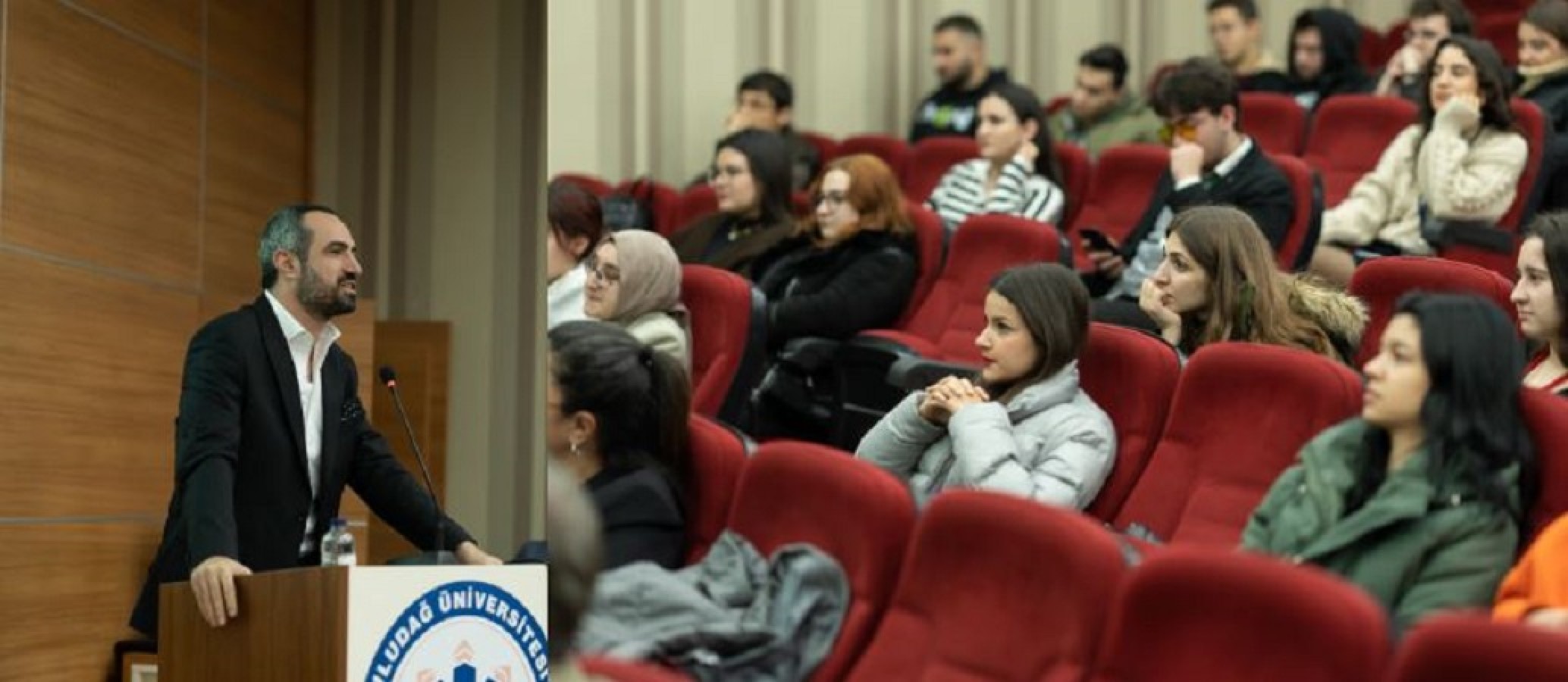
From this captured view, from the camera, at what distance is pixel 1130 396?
874 mm

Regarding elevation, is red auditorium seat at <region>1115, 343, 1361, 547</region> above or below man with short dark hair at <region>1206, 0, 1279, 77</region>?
below

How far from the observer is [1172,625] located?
1.96 ft

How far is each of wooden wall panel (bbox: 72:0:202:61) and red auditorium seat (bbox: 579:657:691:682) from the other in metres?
0.62

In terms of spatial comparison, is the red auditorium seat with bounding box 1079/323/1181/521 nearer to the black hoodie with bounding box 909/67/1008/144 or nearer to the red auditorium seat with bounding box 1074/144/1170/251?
the red auditorium seat with bounding box 1074/144/1170/251

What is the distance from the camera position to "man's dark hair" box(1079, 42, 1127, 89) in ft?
5.88

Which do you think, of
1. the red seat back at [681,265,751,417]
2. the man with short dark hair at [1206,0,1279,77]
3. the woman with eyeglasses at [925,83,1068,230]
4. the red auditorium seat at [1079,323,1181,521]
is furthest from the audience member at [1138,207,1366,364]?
the man with short dark hair at [1206,0,1279,77]

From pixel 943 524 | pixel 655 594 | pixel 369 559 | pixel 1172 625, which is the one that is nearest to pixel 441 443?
pixel 369 559

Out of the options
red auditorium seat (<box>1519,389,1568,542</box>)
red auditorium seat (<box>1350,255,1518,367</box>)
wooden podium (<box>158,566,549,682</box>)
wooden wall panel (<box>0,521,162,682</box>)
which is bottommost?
wooden wall panel (<box>0,521,162,682</box>)

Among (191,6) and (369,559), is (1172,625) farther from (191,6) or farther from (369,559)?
(191,6)

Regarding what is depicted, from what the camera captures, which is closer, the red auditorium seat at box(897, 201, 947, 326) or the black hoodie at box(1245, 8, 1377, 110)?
the red auditorium seat at box(897, 201, 947, 326)

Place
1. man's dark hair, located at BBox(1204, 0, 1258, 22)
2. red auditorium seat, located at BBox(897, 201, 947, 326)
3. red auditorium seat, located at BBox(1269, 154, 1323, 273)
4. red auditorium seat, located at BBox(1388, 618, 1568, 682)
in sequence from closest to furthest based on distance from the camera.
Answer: red auditorium seat, located at BBox(1388, 618, 1568, 682) → red auditorium seat, located at BBox(1269, 154, 1323, 273) → red auditorium seat, located at BBox(897, 201, 947, 326) → man's dark hair, located at BBox(1204, 0, 1258, 22)

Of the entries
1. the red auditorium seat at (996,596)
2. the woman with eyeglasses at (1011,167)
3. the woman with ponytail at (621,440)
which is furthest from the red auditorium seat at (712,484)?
the woman with eyeglasses at (1011,167)

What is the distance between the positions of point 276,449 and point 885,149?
0.84 m

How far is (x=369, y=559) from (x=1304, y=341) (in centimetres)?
65
